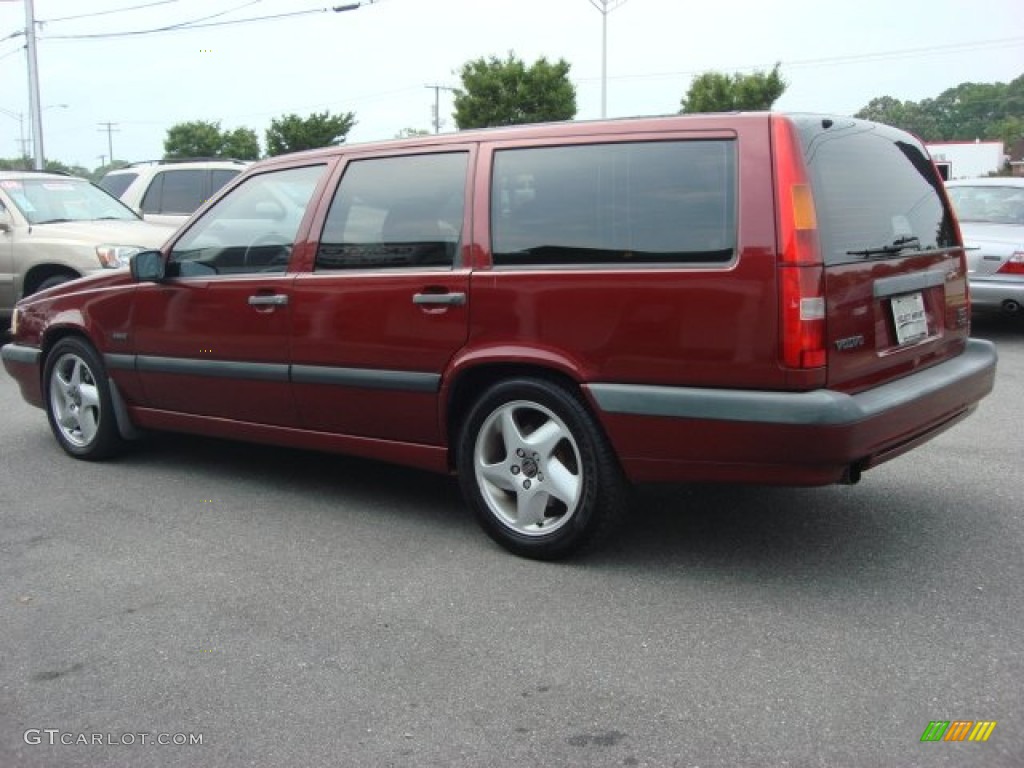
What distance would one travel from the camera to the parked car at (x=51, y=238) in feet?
30.7

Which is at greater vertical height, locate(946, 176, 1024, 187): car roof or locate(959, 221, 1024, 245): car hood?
locate(946, 176, 1024, 187): car roof

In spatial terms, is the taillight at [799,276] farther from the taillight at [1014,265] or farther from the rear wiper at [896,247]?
the taillight at [1014,265]

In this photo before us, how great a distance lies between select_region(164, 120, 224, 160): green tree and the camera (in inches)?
1953

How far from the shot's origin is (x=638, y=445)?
3.70m

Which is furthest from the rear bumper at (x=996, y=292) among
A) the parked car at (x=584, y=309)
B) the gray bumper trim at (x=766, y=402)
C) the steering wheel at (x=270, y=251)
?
the steering wheel at (x=270, y=251)

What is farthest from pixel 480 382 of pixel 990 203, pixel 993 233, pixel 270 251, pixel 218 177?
pixel 218 177

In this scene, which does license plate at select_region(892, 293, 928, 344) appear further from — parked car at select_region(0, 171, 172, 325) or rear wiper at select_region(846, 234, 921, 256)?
parked car at select_region(0, 171, 172, 325)

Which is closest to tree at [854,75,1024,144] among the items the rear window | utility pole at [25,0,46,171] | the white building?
the white building

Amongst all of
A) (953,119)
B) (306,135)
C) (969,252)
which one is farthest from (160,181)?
(953,119)

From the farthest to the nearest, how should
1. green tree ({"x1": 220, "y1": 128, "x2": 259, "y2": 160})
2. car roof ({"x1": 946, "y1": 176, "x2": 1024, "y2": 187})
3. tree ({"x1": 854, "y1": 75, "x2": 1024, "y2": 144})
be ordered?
tree ({"x1": 854, "y1": 75, "x2": 1024, "y2": 144}) < green tree ({"x1": 220, "y1": 128, "x2": 259, "y2": 160}) < car roof ({"x1": 946, "y1": 176, "x2": 1024, "y2": 187})

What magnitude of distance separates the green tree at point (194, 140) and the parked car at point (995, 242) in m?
42.8

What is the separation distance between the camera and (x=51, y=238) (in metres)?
9.49

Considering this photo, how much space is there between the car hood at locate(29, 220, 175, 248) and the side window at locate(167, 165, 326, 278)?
4.45 meters

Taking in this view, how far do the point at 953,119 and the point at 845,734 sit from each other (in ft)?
377
